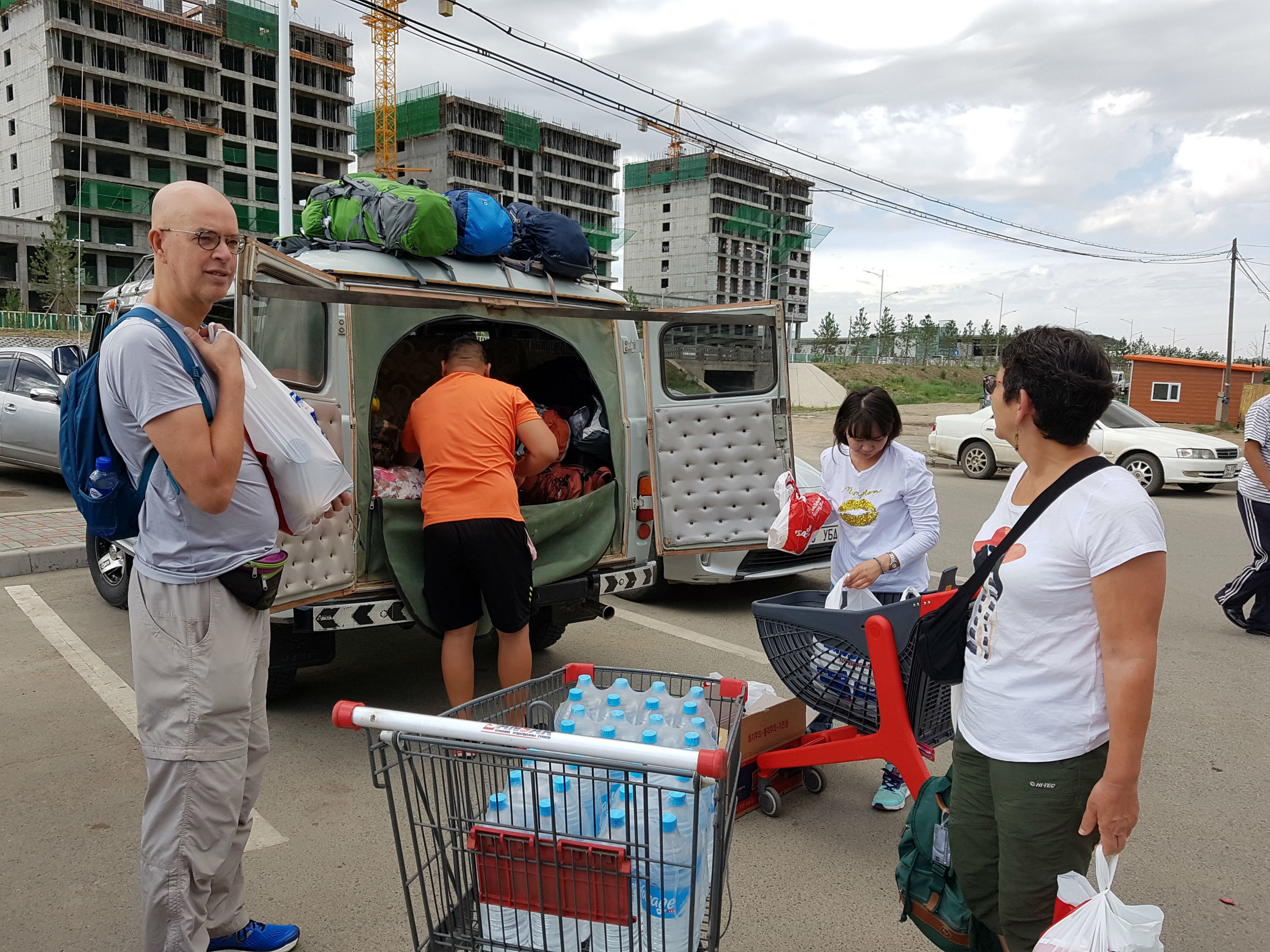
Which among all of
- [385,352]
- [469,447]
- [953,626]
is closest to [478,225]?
[385,352]

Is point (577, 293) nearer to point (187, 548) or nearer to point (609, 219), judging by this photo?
point (187, 548)

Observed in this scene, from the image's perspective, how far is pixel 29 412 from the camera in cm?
1121

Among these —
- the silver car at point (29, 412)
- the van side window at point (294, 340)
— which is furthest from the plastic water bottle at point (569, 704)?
the silver car at point (29, 412)

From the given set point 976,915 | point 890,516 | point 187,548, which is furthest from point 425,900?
point 890,516

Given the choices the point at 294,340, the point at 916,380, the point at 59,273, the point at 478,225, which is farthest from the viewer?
the point at 916,380

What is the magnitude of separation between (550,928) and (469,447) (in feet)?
8.32

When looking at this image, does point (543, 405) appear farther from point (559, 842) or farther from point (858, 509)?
point (559, 842)

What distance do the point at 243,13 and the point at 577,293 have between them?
83.3m

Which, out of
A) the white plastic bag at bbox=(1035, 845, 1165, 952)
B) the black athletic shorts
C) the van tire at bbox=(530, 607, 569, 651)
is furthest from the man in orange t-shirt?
the white plastic bag at bbox=(1035, 845, 1165, 952)

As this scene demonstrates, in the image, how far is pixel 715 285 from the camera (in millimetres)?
114438

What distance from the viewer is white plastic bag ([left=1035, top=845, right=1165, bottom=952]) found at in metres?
1.67

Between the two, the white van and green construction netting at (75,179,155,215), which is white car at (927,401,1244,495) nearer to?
the white van

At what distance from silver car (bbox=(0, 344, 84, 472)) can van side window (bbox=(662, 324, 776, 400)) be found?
28.4 ft

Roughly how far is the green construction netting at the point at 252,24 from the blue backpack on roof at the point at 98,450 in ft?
274
